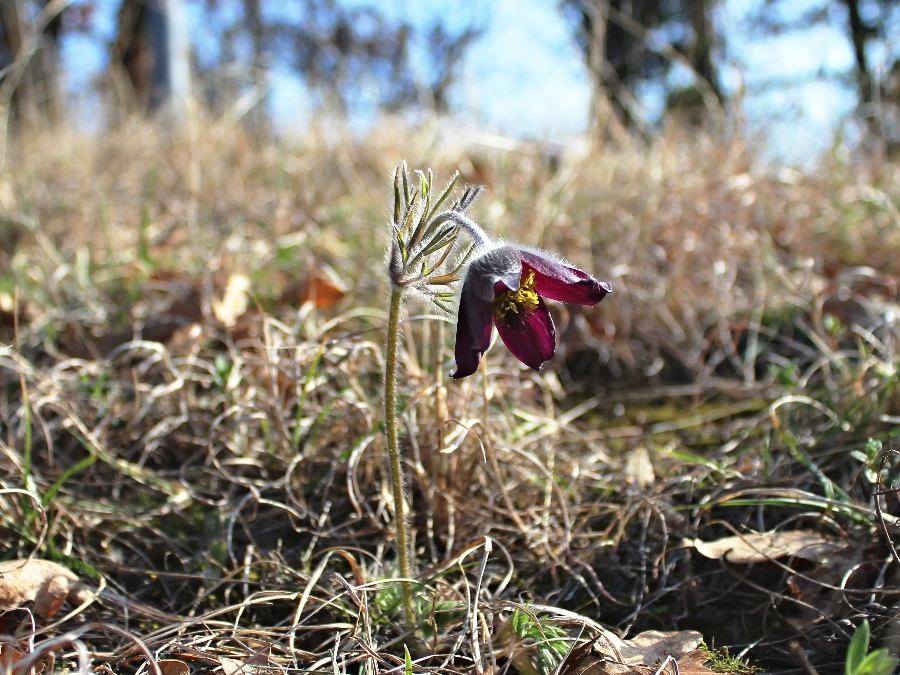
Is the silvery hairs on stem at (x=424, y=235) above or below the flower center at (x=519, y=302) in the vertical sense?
above

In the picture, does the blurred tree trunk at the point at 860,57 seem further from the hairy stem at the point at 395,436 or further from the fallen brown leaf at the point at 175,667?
the fallen brown leaf at the point at 175,667

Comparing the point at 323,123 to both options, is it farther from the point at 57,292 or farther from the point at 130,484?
the point at 130,484

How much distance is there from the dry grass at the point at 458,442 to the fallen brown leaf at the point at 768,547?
0.03m

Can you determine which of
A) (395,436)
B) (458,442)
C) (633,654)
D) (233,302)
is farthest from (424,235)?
(233,302)

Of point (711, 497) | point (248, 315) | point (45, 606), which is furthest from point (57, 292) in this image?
point (711, 497)

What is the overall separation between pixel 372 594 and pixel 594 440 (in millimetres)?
777

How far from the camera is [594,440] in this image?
184cm

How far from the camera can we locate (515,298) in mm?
1098

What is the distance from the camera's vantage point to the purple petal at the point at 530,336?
1.11m

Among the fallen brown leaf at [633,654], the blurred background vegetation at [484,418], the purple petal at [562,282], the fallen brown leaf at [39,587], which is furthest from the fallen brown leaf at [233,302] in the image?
the fallen brown leaf at [633,654]

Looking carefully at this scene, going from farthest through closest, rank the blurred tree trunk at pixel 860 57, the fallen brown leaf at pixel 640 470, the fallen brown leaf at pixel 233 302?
1. the blurred tree trunk at pixel 860 57
2. the fallen brown leaf at pixel 233 302
3. the fallen brown leaf at pixel 640 470

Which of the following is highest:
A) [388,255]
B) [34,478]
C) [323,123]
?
[323,123]

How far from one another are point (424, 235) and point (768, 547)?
0.82 metres

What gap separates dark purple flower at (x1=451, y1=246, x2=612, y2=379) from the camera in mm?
991
